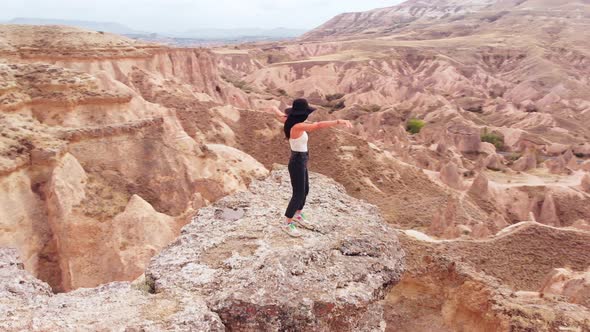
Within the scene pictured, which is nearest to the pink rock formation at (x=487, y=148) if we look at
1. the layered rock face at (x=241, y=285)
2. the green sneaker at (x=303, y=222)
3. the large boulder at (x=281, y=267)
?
the large boulder at (x=281, y=267)

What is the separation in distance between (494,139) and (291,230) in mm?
45573

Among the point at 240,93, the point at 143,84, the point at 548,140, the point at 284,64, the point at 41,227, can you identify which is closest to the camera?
the point at 41,227

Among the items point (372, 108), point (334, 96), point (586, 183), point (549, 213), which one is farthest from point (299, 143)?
point (334, 96)

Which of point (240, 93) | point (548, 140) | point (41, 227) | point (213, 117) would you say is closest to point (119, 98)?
point (41, 227)

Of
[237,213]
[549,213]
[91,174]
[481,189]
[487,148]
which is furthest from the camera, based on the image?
[487,148]

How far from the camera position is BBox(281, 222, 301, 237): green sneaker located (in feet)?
22.2

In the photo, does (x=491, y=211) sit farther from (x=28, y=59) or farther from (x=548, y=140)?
(x=28, y=59)

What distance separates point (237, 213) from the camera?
760 cm

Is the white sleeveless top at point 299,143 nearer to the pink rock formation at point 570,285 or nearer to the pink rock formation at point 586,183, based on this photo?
the pink rock formation at point 570,285

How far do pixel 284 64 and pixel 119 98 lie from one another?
63.7 metres

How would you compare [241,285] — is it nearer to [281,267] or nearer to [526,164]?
[281,267]

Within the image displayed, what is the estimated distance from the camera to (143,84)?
31719 mm

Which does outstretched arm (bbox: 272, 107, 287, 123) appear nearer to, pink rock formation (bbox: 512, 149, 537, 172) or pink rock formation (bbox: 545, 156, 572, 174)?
pink rock formation (bbox: 545, 156, 572, 174)

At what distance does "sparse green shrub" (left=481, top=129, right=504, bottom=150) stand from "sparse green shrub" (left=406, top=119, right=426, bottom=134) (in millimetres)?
6826
